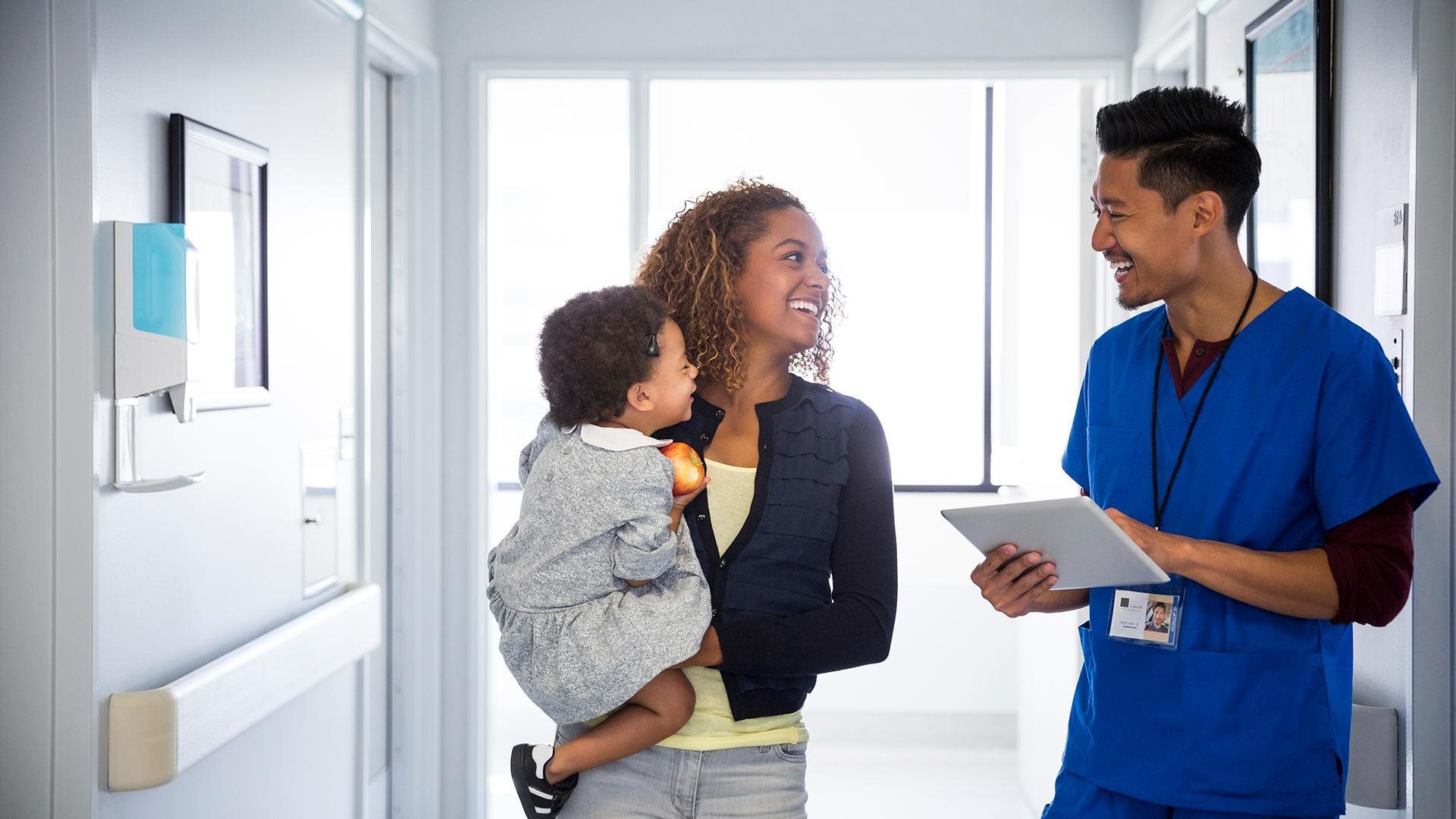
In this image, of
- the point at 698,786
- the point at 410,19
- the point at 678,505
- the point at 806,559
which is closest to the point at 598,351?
the point at 678,505

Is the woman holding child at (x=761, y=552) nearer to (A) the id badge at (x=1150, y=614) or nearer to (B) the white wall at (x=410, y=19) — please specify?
(A) the id badge at (x=1150, y=614)

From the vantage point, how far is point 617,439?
1345 millimetres

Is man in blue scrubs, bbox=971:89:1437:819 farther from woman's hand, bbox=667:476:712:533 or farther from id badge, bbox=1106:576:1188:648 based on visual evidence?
woman's hand, bbox=667:476:712:533

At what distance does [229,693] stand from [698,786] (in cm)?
89

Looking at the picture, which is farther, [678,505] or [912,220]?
[912,220]

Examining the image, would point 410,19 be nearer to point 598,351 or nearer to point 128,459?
point 128,459

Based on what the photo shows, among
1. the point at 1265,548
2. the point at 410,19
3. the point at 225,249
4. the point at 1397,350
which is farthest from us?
the point at 410,19

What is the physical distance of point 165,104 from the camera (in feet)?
5.73

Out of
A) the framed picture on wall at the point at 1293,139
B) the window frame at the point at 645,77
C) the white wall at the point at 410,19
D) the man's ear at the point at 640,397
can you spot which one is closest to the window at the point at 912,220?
the window frame at the point at 645,77

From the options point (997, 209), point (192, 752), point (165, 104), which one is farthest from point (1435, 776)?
point (997, 209)

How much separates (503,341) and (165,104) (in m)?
1.61

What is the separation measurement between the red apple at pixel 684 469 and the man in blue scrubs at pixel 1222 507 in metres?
0.39

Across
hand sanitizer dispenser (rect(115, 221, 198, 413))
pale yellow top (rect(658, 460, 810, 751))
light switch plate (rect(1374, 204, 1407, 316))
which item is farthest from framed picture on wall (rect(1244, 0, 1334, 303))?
hand sanitizer dispenser (rect(115, 221, 198, 413))

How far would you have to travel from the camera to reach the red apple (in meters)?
1.34
